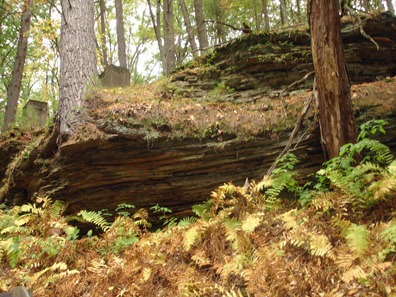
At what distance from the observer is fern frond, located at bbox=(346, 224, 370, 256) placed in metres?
2.74

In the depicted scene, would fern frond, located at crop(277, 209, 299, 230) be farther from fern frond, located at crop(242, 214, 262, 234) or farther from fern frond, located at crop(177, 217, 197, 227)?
fern frond, located at crop(177, 217, 197, 227)

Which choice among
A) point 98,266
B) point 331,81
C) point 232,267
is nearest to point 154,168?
point 98,266

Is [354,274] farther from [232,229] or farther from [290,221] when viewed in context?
[232,229]

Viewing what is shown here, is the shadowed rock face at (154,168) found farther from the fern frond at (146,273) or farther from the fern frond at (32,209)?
the fern frond at (146,273)

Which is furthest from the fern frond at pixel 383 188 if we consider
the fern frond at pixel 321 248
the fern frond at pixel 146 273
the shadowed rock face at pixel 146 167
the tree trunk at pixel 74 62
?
the tree trunk at pixel 74 62

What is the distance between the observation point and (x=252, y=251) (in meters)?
3.63

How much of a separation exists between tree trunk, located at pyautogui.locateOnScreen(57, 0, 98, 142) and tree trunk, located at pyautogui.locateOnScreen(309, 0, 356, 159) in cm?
529

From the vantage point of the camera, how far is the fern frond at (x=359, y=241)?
2.74 m

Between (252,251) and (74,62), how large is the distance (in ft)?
21.4

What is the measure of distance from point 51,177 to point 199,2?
10.6 m

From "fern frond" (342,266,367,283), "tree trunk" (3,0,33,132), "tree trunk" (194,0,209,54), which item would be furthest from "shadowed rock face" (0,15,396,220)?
"tree trunk" (194,0,209,54)

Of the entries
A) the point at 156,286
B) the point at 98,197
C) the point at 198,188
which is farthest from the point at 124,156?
the point at 156,286

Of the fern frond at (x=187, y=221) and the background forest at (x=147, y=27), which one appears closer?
the fern frond at (x=187, y=221)

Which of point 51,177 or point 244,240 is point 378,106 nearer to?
point 244,240
